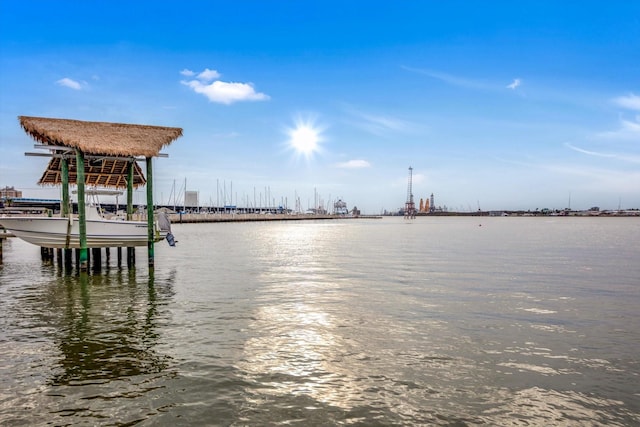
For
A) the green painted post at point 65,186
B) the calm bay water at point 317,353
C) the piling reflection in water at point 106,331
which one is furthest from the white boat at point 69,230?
the piling reflection in water at point 106,331

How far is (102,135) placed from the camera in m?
21.4

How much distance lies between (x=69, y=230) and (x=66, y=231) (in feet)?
0.52

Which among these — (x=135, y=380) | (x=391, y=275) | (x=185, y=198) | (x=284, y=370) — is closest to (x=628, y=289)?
(x=391, y=275)

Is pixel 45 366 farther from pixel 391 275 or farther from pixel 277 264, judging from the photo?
pixel 277 264

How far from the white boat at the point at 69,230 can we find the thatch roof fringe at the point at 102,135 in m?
4.03

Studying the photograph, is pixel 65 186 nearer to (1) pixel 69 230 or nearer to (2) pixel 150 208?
(1) pixel 69 230

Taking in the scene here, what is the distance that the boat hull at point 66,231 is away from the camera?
22.5 meters

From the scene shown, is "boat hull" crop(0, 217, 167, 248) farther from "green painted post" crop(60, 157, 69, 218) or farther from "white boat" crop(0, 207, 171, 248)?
"green painted post" crop(60, 157, 69, 218)

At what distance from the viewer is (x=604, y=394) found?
26.6 feet

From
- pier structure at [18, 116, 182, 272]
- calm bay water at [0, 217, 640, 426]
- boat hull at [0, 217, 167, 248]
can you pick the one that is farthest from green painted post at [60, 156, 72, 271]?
calm bay water at [0, 217, 640, 426]

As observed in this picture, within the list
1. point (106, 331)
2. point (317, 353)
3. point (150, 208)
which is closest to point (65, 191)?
point (150, 208)

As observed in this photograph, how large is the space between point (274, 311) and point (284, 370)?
547 cm

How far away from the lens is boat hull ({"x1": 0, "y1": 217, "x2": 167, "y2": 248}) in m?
22.5

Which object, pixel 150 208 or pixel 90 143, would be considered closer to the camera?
pixel 90 143
